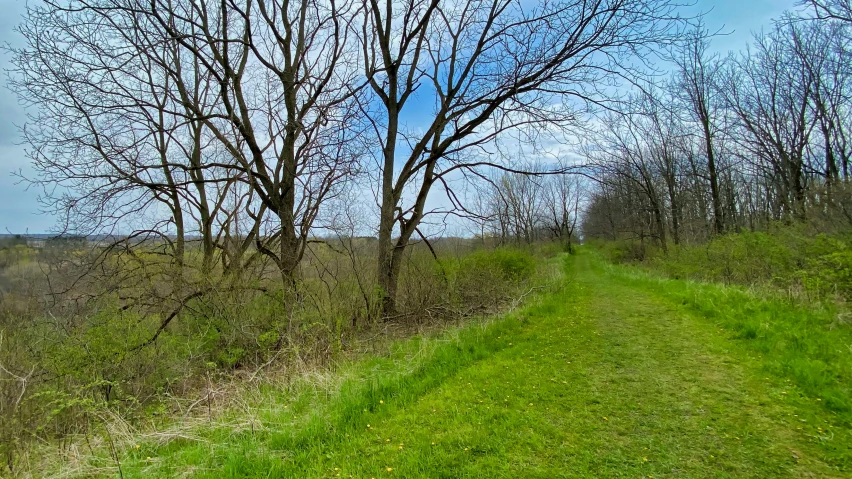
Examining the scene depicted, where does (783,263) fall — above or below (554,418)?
above

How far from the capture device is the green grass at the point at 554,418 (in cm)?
283

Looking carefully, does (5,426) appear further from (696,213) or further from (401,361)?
(696,213)

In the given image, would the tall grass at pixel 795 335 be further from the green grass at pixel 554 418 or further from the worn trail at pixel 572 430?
the worn trail at pixel 572 430

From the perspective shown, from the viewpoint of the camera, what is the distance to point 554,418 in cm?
355

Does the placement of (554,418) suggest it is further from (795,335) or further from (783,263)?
(783,263)

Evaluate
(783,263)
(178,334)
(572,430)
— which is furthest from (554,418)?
(783,263)

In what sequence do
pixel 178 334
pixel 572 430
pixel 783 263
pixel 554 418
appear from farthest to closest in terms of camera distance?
1. pixel 783 263
2. pixel 178 334
3. pixel 554 418
4. pixel 572 430

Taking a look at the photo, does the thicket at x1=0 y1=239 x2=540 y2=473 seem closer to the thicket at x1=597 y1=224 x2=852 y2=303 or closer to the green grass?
the green grass

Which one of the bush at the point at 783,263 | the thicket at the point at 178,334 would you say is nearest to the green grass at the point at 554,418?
the thicket at the point at 178,334

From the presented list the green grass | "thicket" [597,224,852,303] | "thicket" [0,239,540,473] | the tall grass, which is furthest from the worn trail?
"thicket" [597,224,852,303]

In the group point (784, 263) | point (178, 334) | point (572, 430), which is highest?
point (784, 263)

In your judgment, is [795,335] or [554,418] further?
[795,335]

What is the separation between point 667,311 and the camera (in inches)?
311

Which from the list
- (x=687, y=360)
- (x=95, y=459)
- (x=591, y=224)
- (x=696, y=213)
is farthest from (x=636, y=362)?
(x=591, y=224)
